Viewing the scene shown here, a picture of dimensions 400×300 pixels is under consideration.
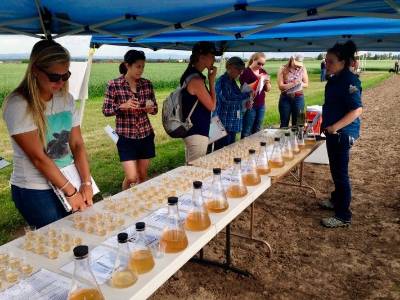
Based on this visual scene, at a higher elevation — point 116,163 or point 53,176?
point 53,176

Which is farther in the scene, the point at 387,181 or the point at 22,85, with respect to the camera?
the point at 387,181

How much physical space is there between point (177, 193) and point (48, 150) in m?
0.79

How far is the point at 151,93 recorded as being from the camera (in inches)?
133

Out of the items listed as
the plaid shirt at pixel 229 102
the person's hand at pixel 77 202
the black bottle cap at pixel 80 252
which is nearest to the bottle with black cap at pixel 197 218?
the person's hand at pixel 77 202

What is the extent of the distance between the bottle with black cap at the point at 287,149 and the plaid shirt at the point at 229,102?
1532mm

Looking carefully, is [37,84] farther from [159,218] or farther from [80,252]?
[80,252]

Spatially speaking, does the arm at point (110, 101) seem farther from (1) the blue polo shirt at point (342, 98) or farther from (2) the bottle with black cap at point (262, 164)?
(1) the blue polo shirt at point (342, 98)

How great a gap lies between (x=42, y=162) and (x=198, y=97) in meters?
1.69

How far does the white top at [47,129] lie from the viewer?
5.63 ft

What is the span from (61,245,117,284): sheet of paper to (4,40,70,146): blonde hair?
0.72m

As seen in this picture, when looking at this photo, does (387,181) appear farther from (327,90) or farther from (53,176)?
(53,176)

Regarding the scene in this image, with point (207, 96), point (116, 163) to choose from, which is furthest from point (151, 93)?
point (116, 163)

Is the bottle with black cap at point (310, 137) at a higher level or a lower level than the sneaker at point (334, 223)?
higher

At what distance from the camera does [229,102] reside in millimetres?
4570
